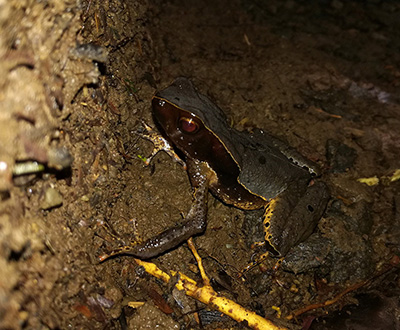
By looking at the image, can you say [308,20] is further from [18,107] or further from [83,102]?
[18,107]

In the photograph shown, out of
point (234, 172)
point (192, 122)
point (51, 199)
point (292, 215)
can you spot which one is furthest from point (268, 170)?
A: point (51, 199)

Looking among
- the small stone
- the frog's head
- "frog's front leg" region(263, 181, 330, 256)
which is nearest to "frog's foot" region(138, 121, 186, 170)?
the frog's head

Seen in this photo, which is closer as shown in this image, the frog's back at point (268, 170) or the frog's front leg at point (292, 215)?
the frog's front leg at point (292, 215)

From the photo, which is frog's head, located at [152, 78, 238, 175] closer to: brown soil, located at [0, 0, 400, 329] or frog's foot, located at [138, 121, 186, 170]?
frog's foot, located at [138, 121, 186, 170]

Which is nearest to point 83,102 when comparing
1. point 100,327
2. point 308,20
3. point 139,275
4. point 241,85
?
point 139,275

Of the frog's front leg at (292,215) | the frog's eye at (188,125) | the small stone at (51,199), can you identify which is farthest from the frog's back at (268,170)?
the small stone at (51,199)

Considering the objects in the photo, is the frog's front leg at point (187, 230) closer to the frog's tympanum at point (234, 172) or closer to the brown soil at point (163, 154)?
the frog's tympanum at point (234, 172)
